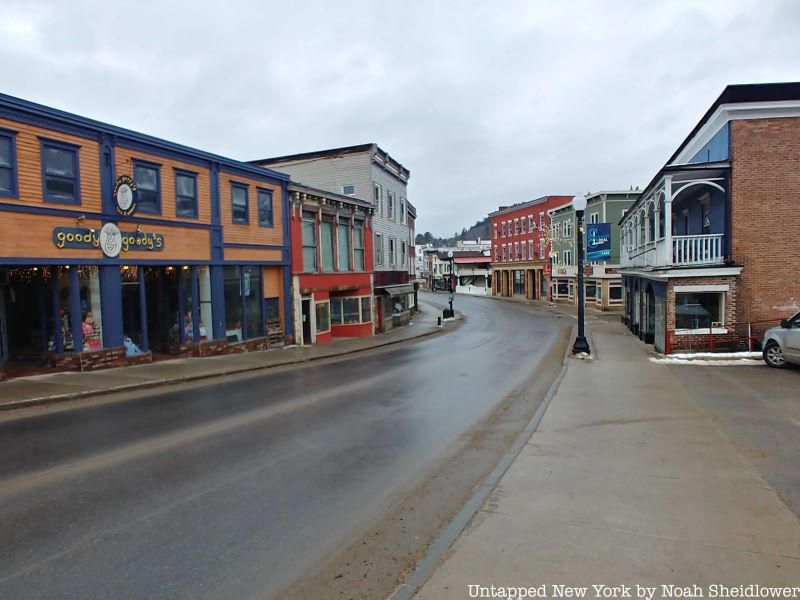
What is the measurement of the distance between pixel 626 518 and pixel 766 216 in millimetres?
17155

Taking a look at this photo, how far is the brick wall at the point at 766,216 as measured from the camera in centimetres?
1789

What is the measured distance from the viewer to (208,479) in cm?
700

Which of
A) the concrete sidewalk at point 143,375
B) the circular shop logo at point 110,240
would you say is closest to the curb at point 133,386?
the concrete sidewalk at point 143,375

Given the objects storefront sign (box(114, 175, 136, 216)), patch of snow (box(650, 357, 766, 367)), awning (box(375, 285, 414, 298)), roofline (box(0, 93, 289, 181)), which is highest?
roofline (box(0, 93, 289, 181))

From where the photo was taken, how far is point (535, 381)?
1473 cm

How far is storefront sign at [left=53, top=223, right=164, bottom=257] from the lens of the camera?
15000mm

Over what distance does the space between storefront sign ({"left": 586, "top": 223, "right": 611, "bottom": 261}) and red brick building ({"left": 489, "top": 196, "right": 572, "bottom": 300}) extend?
1408 inches

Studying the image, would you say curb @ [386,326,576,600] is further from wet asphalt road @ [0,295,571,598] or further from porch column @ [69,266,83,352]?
porch column @ [69,266,83,352]

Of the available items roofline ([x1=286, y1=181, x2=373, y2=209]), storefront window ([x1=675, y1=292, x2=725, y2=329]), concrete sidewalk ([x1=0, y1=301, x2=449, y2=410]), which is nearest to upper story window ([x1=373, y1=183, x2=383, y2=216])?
roofline ([x1=286, y1=181, x2=373, y2=209])

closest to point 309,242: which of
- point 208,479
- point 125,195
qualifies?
point 125,195

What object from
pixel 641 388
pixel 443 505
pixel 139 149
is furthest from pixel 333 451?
pixel 139 149

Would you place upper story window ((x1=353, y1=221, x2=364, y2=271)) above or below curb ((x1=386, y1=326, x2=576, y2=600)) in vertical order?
above

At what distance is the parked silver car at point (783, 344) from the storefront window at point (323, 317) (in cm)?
1794

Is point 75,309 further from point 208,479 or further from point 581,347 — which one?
point 581,347
